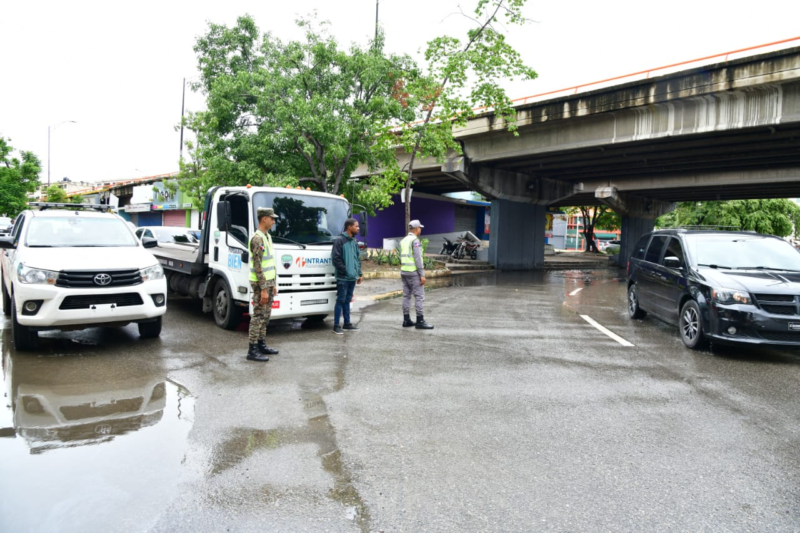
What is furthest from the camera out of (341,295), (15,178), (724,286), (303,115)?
(15,178)

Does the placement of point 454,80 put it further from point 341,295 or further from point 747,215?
point 747,215

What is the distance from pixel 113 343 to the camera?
25.3 ft

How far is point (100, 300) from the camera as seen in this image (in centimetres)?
704

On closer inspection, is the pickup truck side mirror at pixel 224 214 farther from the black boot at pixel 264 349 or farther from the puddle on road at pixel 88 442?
the puddle on road at pixel 88 442

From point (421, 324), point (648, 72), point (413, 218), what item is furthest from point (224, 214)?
point (413, 218)

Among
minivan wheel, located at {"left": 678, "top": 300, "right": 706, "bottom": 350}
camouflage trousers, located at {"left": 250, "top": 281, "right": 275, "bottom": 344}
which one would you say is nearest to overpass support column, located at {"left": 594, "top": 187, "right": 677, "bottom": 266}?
minivan wheel, located at {"left": 678, "top": 300, "right": 706, "bottom": 350}

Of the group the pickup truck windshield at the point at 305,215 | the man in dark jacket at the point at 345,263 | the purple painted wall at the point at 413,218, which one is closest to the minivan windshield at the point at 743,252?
the man in dark jacket at the point at 345,263

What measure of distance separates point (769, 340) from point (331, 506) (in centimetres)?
653

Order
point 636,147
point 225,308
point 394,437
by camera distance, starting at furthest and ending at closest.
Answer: point 636,147, point 225,308, point 394,437

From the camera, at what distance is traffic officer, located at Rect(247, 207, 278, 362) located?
6871mm

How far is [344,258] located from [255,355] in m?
2.31

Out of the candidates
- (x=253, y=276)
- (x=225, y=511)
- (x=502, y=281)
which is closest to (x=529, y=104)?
(x=502, y=281)

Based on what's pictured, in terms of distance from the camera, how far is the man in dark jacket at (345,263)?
861 cm

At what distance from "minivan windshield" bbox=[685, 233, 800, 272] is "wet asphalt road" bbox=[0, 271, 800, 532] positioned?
133cm
